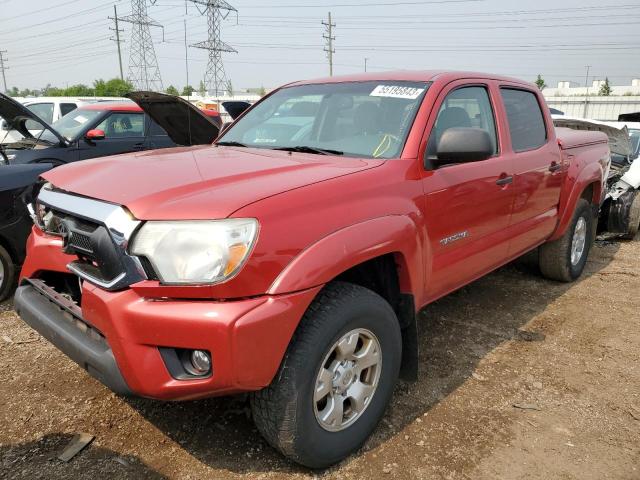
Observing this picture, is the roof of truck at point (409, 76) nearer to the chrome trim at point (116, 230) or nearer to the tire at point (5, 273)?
the chrome trim at point (116, 230)

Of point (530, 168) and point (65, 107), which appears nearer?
point (530, 168)

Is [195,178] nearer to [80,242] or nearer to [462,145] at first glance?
[80,242]

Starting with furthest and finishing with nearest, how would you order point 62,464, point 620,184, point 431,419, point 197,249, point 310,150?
1. point 620,184
2. point 310,150
3. point 431,419
4. point 62,464
5. point 197,249

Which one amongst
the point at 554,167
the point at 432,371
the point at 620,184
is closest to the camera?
the point at 432,371

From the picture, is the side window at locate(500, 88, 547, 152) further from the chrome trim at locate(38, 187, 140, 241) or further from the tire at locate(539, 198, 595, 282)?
the chrome trim at locate(38, 187, 140, 241)

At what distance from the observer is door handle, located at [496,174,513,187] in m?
3.34

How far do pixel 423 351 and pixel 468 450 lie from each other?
3.44 feet

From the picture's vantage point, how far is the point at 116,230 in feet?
6.55

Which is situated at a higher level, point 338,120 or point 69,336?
point 338,120

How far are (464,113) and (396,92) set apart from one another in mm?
524

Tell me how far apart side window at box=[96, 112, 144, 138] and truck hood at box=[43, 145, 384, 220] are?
567 cm

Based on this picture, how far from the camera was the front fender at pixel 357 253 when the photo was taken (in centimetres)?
202

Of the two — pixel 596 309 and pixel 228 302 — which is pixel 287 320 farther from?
pixel 596 309

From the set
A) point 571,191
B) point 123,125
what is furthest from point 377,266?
point 123,125
